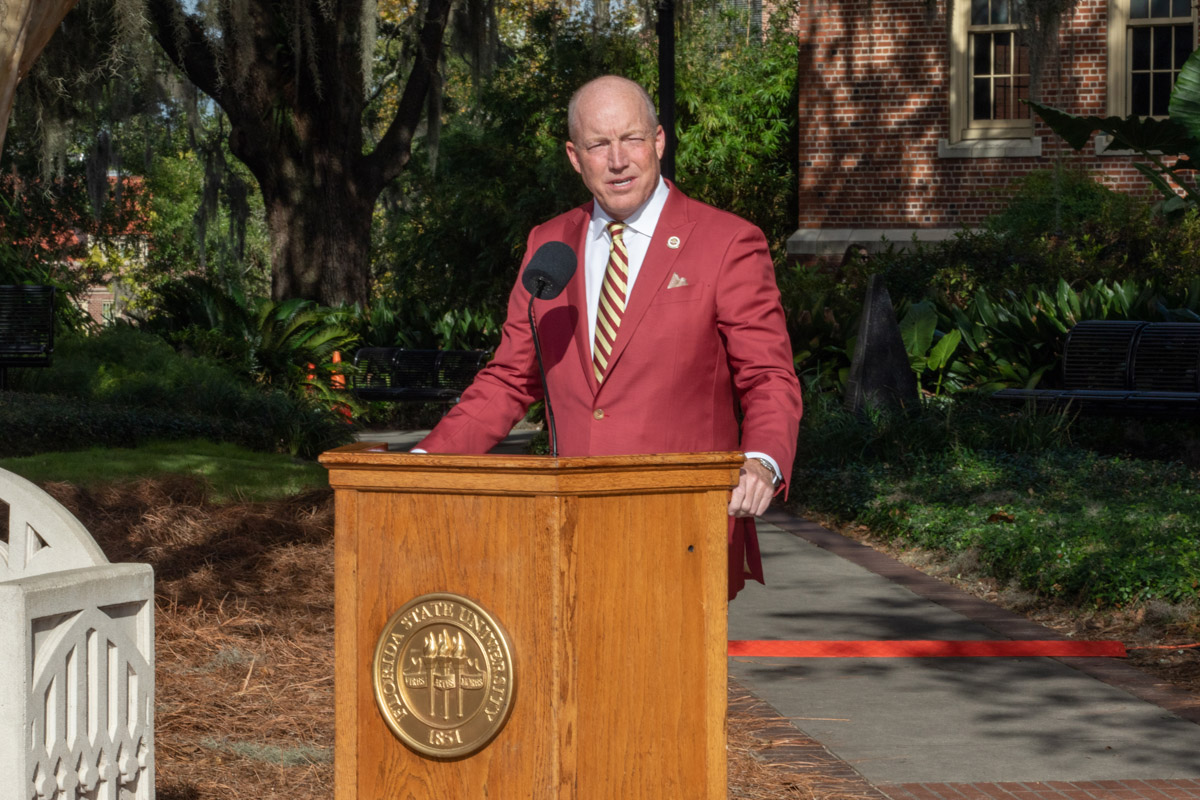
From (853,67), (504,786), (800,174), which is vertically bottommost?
(504,786)

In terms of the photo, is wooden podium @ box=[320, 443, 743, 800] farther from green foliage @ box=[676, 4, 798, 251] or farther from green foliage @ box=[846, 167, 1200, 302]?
green foliage @ box=[676, 4, 798, 251]

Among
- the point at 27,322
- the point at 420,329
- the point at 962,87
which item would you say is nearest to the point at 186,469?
the point at 27,322

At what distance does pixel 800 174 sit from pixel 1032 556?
1616 cm

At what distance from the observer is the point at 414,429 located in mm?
19422

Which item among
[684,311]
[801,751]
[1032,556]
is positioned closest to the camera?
[684,311]

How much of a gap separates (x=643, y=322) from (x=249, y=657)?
3761mm

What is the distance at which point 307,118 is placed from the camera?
18.7m

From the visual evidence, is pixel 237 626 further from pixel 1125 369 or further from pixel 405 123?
pixel 405 123

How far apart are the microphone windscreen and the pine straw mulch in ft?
7.59

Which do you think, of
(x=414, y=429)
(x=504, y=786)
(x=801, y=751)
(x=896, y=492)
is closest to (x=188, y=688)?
(x=801, y=751)

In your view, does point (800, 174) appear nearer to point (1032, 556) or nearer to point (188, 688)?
point (1032, 556)

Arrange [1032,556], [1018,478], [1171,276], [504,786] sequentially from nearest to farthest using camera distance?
1. [504,786]
2. [1032,556]
3. [1018,478]
4. [1171,276]

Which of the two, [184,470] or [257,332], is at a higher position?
[257,332]

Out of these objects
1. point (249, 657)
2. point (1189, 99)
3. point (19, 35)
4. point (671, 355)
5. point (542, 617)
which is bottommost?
point (249, 657)
